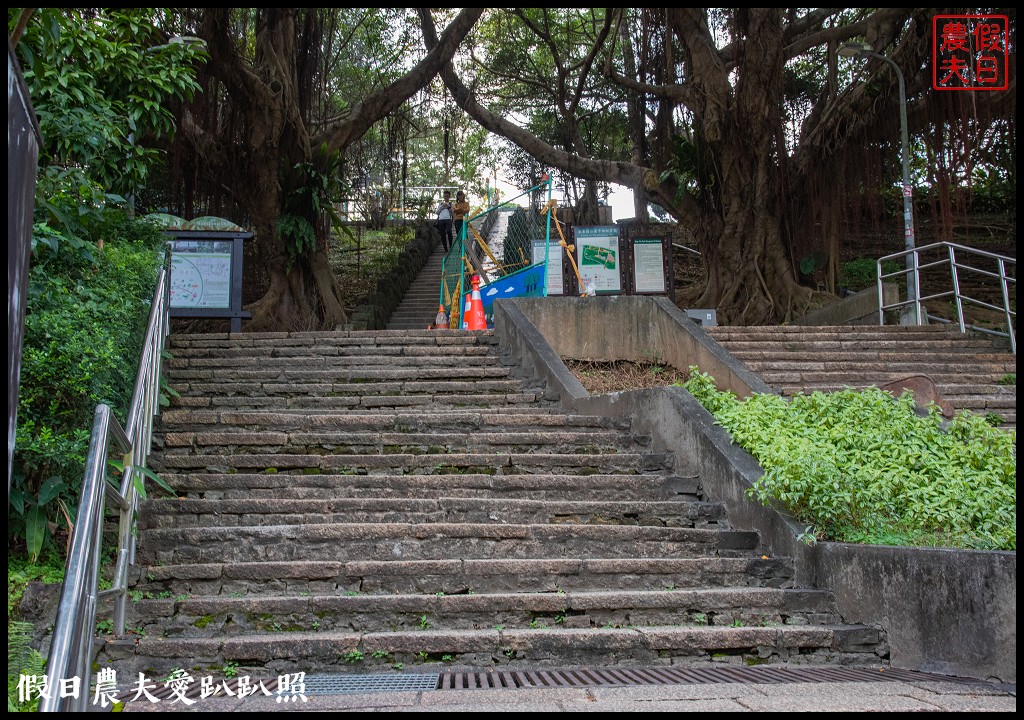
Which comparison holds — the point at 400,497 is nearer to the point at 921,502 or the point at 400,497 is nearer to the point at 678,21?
the point at 921,502

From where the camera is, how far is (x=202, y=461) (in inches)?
233

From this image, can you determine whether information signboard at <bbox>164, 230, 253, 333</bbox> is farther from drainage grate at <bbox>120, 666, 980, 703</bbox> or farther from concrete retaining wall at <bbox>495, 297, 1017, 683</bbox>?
drainage grate at <bbox>120, 666, 980, 703</bbox>

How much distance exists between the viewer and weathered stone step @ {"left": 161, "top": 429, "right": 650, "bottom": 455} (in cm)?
630

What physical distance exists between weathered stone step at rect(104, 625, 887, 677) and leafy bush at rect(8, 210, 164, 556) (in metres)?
1.09

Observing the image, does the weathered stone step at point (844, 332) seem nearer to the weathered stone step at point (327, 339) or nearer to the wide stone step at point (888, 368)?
the wide stone step at point (888, 368)

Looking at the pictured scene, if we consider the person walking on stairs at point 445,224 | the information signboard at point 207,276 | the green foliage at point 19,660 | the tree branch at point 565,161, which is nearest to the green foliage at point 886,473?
the green foliage at point 19,660

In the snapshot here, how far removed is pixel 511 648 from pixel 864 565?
1761 mm

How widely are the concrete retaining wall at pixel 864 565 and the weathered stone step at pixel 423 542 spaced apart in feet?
1.47

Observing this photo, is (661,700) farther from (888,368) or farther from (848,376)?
(888,368)

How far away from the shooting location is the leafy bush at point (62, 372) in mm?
4375

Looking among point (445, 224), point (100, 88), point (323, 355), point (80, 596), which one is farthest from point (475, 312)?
point (445, 224)

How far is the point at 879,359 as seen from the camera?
9.33 meters

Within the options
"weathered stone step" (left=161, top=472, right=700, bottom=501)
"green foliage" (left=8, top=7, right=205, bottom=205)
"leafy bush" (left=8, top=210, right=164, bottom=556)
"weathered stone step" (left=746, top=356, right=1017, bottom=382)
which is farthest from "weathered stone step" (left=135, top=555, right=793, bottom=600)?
"weathered stone step" (left=746, top=356, right=1017, bottom=382)

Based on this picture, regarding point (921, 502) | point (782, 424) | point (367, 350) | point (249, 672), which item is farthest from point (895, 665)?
point (367, 350)
